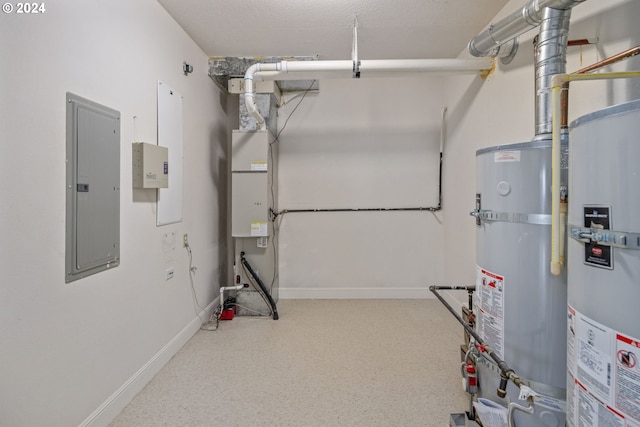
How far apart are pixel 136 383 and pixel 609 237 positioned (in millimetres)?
2590

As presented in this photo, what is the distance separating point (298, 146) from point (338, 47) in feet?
4.17

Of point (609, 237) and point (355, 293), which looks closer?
point (609, 237)

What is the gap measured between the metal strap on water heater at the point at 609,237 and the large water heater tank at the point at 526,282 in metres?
0.28

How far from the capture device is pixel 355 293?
12.5ft

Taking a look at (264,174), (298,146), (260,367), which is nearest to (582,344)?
(260,367)

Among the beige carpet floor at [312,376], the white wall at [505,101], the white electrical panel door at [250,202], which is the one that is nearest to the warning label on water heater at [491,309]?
the beige carpet floor at [312,376]

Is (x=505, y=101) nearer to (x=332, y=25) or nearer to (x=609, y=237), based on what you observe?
(x=332, y=25)

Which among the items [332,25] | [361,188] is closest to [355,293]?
[361,188]

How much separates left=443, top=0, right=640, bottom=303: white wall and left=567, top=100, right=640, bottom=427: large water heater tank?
0.86m

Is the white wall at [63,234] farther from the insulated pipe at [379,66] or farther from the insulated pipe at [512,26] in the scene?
the insulated pipe at [512,26]

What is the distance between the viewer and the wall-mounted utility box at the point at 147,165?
1.96 m

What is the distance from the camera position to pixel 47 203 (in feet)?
4.49

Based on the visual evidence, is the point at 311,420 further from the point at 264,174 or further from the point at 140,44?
the point at 140,44

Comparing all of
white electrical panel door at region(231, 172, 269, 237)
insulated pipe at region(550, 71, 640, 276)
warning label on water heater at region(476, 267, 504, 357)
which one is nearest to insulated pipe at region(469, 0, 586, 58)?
Result: insulated pipe at region(550, 71, 640, 276)
